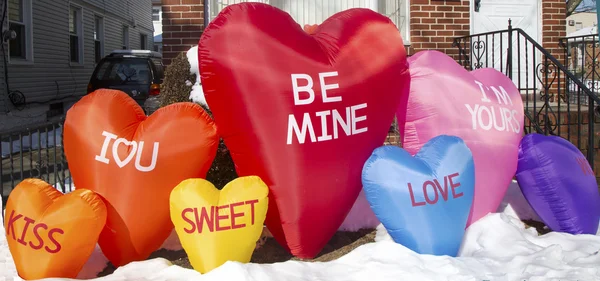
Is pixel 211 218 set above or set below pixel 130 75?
below

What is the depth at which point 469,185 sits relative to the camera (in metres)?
3.39

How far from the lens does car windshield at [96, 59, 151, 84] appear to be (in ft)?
34.0

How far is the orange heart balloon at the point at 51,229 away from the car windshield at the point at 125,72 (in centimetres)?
744

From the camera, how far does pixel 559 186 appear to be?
12.2ft

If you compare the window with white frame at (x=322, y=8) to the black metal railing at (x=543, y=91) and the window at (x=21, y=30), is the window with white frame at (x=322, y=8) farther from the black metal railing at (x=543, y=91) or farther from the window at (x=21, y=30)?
the window at (x=21, y=30)

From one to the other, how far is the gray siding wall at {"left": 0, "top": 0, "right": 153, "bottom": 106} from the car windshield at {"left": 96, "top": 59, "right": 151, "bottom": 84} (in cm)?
205

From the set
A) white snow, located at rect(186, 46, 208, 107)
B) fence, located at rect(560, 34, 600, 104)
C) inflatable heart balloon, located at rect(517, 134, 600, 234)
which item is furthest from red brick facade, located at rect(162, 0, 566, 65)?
inflatable heart balloon, located at rect(517, 134, 600, 234)

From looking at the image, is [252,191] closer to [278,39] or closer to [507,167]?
[278,39]

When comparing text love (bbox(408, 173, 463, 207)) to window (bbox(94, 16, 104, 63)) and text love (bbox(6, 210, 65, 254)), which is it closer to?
text love (bbox(6, 210, 65, 254))

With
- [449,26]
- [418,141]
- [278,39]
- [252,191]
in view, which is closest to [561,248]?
[418,141]

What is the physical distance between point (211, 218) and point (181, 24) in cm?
383

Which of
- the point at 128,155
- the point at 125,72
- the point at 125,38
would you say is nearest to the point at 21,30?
the point at 125,72

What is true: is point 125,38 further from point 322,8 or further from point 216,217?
point 216,217

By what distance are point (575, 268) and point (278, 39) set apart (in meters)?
2.22
